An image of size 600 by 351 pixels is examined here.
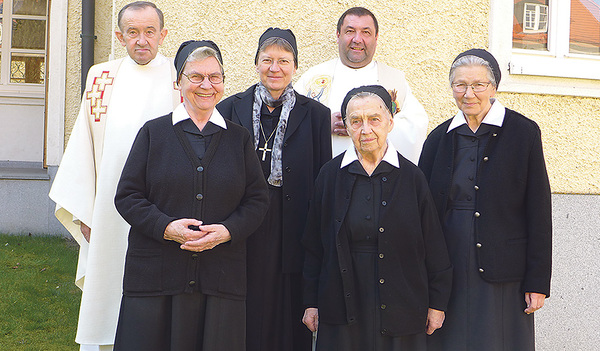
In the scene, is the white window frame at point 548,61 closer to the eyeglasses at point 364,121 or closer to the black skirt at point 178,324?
the eyeglasses at point 364,121

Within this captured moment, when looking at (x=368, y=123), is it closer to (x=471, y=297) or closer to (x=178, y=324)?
(x=471, y=297)

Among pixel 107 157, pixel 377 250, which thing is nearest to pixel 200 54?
pixel 107 157

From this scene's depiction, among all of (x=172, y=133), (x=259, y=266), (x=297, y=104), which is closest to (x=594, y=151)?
(x=297, y=104)

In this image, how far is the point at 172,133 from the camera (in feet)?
10.6

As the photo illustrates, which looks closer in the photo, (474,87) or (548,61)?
(474,87)

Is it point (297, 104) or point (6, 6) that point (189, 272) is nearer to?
point (297, 104)

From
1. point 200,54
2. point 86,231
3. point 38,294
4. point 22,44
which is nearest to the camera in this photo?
point 200,54

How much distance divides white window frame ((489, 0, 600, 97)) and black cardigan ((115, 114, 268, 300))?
115 inches

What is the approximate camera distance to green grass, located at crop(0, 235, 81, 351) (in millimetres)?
5086

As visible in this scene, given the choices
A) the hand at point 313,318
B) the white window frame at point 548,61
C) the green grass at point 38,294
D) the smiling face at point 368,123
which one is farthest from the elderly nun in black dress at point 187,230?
the white window frame at point 548,61

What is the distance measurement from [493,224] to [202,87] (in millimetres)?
1605

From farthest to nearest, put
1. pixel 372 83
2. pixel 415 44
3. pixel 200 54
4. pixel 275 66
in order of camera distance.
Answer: pixel 415 44
pixel 372 83
pixel 275 66
pixel 200 54

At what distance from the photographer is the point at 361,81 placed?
457 cm

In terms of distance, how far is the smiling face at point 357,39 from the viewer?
4426 mm
